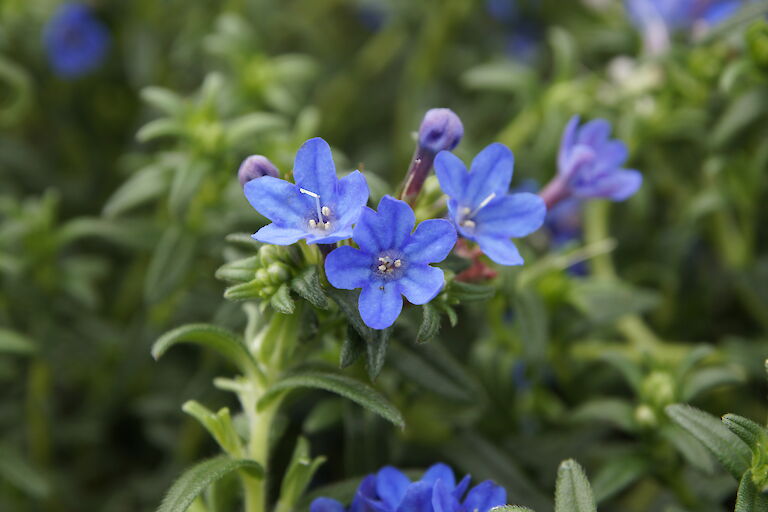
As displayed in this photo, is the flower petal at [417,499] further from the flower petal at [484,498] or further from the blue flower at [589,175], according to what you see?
the blue flower at [589,175]

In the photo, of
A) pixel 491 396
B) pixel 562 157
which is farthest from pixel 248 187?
pixel 491 396

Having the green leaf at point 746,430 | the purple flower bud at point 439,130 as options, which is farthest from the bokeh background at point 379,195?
the green leaf at point 746,430

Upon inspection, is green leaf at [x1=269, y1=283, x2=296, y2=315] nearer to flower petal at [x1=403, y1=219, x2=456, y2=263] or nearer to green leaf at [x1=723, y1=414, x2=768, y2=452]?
flower petal at [x1=403, y1=219, x2=456, y2=263]

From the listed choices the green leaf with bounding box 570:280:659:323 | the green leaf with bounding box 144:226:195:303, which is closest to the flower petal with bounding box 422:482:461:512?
the green leaf with bounding box 570:280:659:323

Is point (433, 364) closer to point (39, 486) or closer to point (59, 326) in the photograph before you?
point (39, 486)

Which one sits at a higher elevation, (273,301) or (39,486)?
(273,301)

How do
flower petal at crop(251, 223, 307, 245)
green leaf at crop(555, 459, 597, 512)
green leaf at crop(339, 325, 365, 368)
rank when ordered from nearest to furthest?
flower petal at crop(251, 223, 307, 245) < green leaf at crop(555, 459, 597, 512) < green leaf at crop(339, 325, 365, 368)
